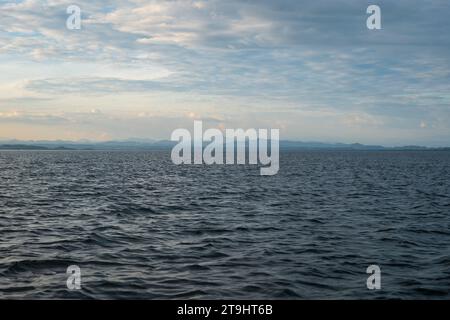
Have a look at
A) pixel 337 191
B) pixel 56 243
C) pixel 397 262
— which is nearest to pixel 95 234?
pixel 56 243

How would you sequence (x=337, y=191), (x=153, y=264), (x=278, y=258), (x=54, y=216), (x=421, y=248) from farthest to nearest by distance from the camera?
(x=337, y=191) → (x=54, y=216) → (x=421, y=248) → (x=278, y=258) → (x=153, y=264)

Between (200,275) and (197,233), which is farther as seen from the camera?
(197,233)

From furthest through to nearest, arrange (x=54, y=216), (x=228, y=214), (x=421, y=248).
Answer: (x=228, y=214)
(x=54, y=216)
(x=421, y=248)

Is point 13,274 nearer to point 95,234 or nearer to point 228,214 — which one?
point 95,234

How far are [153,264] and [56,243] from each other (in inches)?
246

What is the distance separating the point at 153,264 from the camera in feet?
61.8

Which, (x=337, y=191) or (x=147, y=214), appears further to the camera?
(x=337, y=191)

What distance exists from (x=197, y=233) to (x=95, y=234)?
5.34 m

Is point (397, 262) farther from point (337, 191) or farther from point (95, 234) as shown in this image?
point (337, 191)

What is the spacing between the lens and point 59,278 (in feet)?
55.1

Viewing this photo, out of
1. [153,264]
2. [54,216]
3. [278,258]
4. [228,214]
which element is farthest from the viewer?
[228,214]
